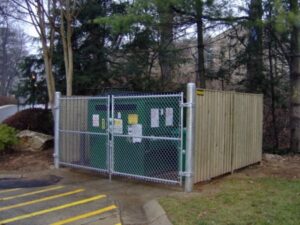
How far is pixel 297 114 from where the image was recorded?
13.4 metres

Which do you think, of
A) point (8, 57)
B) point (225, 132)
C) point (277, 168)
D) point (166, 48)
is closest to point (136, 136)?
point (225, 132)

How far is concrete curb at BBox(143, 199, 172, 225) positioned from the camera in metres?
6.57

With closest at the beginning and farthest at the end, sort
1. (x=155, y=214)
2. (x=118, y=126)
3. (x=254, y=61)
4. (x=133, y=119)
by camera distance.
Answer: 1. (x=155, y=214)
2. (x=133, y=119)
3. (x=118, y=126)
4. (x=254, y=61)

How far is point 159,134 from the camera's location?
938 centimetres

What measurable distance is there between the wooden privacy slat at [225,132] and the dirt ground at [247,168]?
0.32m

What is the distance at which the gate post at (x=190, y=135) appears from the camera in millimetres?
8305

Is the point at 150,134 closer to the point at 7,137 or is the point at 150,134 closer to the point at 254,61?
the point at 7,137

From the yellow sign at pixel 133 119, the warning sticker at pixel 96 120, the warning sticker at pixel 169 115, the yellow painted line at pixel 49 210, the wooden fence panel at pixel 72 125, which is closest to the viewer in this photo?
the yellow painted line at pixel 49 210

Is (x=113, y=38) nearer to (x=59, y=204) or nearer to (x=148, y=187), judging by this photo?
(x=148, y=187)

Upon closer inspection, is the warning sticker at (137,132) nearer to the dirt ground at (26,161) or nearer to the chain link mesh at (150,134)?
the chain link mesh at (150,134)

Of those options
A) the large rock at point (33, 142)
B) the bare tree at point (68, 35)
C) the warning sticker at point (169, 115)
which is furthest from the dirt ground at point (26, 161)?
the warning sticker at point (169, 115)

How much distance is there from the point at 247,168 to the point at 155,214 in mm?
4720

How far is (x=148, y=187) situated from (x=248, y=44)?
825 cm

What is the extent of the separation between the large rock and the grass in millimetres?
6454
